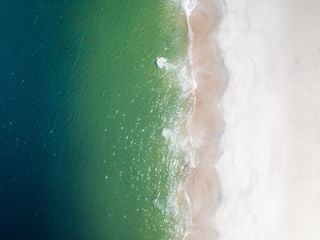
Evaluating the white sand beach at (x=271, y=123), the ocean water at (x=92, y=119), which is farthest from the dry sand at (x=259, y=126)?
the ocean water at (x=92, y=119)

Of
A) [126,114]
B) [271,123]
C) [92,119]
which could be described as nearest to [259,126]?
[271,123]

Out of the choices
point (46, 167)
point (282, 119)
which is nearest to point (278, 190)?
point (282, 119)

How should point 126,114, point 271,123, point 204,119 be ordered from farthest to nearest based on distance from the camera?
point 126,114 < point 204,119 < point 271,123

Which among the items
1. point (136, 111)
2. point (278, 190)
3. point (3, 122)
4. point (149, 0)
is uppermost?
point (149, 0)

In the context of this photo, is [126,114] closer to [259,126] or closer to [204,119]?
[204,119]

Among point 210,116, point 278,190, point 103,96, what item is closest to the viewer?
point 278,190

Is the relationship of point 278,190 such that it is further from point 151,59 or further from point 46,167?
point 46,167
